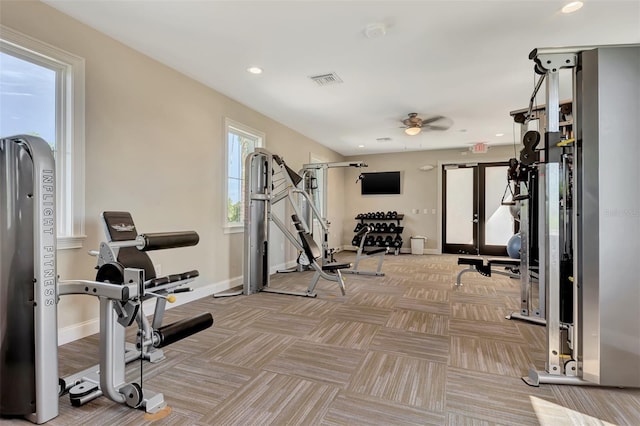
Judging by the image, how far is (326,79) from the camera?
3828 millimetres

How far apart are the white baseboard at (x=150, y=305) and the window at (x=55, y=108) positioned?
677mm

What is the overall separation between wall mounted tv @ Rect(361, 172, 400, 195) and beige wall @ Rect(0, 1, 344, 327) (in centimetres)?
475

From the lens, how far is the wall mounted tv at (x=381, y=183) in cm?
858

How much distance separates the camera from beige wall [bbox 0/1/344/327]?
2.64 m

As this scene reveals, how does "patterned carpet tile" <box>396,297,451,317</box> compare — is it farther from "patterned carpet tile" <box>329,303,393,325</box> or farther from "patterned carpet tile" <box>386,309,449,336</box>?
"patterned carpet tile" <box>329,303,393,325</box>

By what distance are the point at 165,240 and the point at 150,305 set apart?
66.1 inches

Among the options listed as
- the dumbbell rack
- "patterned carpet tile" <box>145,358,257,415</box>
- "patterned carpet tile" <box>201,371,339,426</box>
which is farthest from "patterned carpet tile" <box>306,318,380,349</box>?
the dumbbell rack

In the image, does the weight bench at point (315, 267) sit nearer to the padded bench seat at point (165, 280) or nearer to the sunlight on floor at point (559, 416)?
the padded bench seat at point (165, 280)

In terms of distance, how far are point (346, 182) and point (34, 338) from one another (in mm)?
8058

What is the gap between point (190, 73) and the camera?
12.1 ft

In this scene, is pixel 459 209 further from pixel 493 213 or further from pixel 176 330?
A: pixel 176 330

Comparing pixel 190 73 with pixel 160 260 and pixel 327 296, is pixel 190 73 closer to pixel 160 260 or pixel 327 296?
pixel 160 260

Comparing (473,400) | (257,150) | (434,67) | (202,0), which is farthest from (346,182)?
(473,400)

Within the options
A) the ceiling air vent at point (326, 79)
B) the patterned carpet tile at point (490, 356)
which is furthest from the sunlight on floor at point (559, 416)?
the ceiling air vent at point (326, 79)
